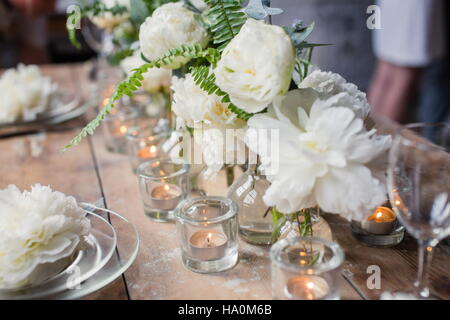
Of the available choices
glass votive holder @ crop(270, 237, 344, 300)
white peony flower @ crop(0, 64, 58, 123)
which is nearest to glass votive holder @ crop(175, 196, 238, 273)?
glass votive holder @ crop(270, 237, 344, 300)

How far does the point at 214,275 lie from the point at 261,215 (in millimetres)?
139

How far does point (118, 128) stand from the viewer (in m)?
1.29

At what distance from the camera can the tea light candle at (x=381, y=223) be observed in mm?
806

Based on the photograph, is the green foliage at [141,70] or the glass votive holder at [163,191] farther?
the glass votive holder at [163,191]

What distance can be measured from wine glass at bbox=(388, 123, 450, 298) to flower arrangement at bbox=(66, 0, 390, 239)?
0.03m

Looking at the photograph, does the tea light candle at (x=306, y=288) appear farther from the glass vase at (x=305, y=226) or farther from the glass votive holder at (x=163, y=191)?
the glass votive holder at (x=163, y=191)

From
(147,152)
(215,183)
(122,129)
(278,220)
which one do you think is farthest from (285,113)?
(122,129)

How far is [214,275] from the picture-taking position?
2.43 feet

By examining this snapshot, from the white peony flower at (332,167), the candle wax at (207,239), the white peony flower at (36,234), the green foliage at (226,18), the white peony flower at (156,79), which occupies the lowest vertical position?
the candle wax at (207,239)

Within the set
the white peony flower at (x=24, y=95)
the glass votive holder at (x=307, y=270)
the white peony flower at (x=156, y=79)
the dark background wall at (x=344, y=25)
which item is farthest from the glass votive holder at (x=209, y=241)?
the dark background wall at (x=344, y=25)

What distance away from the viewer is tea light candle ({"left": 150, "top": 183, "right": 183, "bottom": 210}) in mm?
918

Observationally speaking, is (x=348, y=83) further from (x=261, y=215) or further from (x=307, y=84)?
(x=261, y=215)

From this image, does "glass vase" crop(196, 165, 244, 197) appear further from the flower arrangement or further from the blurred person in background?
the blurred person in background

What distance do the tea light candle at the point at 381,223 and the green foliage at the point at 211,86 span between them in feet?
0.90
